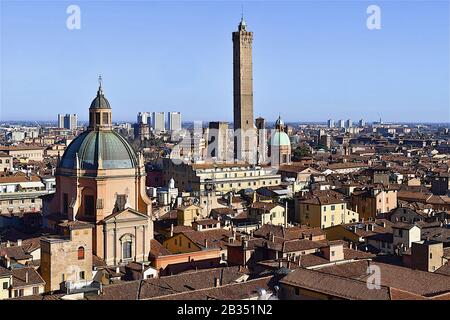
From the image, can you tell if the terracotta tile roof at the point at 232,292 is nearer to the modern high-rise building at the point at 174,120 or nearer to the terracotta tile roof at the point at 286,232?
the terracotta tile roof at the point at 286,232

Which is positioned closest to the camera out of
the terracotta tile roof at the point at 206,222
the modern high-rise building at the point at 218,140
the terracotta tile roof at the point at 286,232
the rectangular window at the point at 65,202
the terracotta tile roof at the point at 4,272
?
the terracotta tile roof at the point at 4,272

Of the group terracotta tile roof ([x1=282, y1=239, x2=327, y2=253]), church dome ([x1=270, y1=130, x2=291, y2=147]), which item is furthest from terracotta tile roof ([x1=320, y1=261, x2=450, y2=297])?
church dome ([x1=270, y1=130, x2=291, y2=147])

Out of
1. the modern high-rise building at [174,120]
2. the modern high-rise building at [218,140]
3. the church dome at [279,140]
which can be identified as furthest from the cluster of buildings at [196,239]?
the modern high-rise building at [174,120]

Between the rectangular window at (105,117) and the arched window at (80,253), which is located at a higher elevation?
the rectangular window at (105,117)

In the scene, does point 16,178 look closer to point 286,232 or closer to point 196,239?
point 196,239

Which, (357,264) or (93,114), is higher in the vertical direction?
(93,114)
